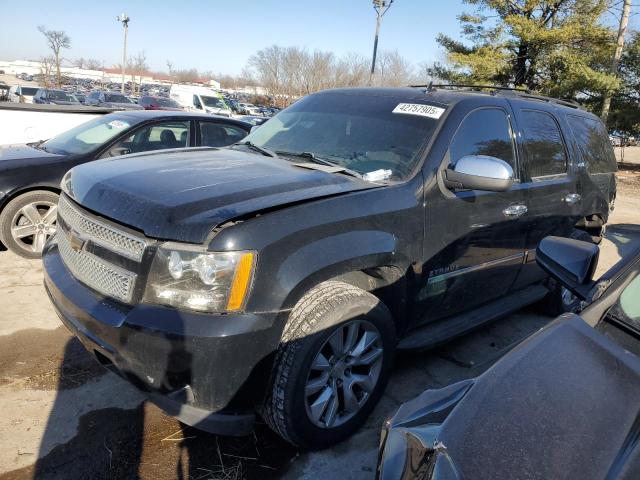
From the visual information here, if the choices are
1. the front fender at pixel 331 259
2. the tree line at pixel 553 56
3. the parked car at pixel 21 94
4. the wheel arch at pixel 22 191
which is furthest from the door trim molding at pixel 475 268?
the parked car at pixel 21 94

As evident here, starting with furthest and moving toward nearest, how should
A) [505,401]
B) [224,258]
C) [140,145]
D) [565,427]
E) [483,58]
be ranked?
[483,58] < [140,145] < [224,258] < [505,401] < [565,427]

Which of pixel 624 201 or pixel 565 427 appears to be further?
pixel 624 201

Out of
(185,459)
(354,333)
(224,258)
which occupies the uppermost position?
(224,258)

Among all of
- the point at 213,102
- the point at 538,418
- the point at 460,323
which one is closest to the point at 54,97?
the point at 213,102

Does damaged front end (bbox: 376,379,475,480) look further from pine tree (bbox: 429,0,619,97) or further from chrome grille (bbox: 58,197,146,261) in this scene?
pine tree (bbox: 429,0,619,97)

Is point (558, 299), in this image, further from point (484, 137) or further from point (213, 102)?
point (213, 102)

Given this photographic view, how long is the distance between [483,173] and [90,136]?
4688mm

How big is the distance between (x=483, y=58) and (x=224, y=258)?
67.7 ft

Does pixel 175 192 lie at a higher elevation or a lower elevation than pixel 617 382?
higher

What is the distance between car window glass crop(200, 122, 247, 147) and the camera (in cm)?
634

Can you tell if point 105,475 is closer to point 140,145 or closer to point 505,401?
point 505,401

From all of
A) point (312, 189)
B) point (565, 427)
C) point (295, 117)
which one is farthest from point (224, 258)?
point (295, 117)

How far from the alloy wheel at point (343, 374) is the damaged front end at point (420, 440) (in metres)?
0.80

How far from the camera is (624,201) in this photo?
12977mm
